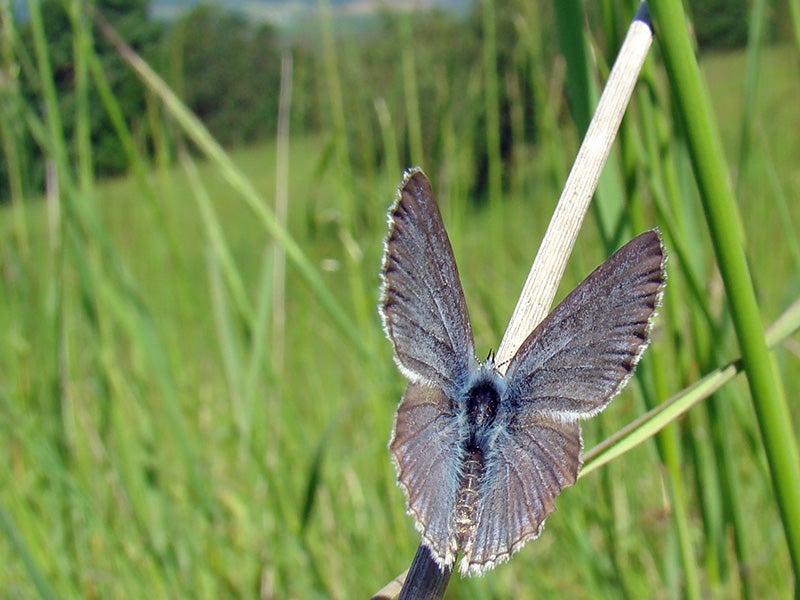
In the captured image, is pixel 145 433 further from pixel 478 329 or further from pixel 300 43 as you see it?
pixel 300 43

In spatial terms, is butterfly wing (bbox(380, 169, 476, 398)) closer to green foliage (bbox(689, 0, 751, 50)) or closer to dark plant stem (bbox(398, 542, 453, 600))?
dark plant stem (bbox(398, 542, 453, 600))

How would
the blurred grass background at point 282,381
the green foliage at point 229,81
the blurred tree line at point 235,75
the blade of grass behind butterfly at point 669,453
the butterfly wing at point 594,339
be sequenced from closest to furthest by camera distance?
the butterfly wing at point 594,339 < the blade of grass behind butterfly at point 669,453 < the blurred grass background at point 282,381 < the blurred tree line at point 235,75 < the green foliage at point 229,81

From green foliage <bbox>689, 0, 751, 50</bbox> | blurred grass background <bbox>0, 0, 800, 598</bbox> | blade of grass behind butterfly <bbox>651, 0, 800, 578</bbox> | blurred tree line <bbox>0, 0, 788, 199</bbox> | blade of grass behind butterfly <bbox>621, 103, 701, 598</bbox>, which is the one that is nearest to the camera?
blade of grass behind butterfly <bbox>651, 0, 800, 578</bbox>

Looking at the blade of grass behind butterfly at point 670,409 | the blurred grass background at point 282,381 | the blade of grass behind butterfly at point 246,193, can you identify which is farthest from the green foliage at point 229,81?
the blade of grass behind butterfly at point 670,409

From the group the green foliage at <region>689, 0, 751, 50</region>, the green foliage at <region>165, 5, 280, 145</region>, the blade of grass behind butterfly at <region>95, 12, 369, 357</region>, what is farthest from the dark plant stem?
the green foliage at <region>689, 0, 751, 50</region>

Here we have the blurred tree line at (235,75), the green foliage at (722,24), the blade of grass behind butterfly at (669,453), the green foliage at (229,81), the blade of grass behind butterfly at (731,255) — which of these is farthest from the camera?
the green foliage at (722,24)

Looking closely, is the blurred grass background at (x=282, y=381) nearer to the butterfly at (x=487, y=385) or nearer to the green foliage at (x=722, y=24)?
the butterfly at (x=487, y=385)

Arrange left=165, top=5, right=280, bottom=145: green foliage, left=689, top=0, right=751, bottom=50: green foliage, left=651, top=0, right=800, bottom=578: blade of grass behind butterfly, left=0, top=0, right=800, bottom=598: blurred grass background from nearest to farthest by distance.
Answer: left=651, top=0, right=800, bottom=578: blade of grass behind butterfly
left=0, top=0, right=800, bottom=598: blurred grass background
left=165, top=5, right=280, bottom=145: green foliage
left=689, top=0, right=751, bottom=50: green foliage

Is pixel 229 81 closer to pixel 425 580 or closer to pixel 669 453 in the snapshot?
pixel 669 453

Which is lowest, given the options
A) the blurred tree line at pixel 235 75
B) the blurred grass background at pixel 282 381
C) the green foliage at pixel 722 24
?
the blurred grass background at pixel 282 381
